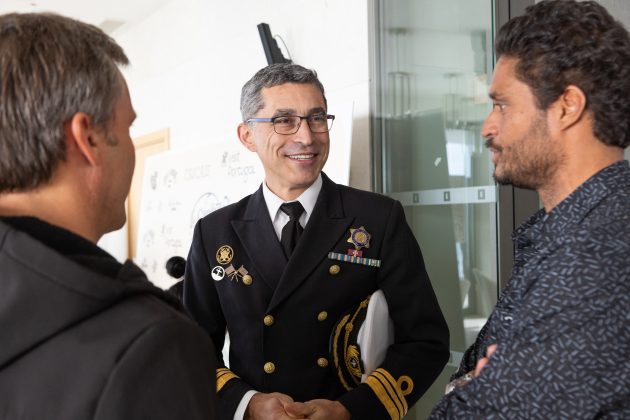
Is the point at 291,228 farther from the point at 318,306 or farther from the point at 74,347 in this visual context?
the point at 74,347

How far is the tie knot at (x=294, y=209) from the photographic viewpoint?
1.80 meters

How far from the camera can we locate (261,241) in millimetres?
1779

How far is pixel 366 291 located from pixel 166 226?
2.66m

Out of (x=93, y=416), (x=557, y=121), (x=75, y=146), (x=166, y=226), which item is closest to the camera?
(x=93, y=416)

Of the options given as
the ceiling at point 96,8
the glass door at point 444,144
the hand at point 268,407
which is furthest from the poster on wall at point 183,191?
the hand at point 268,407

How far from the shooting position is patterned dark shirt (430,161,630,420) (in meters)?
1.01

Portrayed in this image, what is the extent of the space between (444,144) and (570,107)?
1301 mm

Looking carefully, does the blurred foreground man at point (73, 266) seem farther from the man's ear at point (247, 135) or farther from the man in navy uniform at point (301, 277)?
the man's ear at point (247, 135)

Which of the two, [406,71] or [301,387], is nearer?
[301,387]

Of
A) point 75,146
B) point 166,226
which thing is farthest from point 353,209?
point 166,226

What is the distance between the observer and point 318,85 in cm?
184

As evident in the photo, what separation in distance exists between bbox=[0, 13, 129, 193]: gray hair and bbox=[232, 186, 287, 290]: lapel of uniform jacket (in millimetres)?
914

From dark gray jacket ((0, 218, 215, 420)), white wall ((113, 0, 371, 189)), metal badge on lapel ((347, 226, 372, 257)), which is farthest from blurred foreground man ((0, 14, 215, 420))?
white wall ((113, 0, 371, 189))

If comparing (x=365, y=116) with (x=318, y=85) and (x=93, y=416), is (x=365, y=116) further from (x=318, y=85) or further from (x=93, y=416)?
(x=93, y=416)
